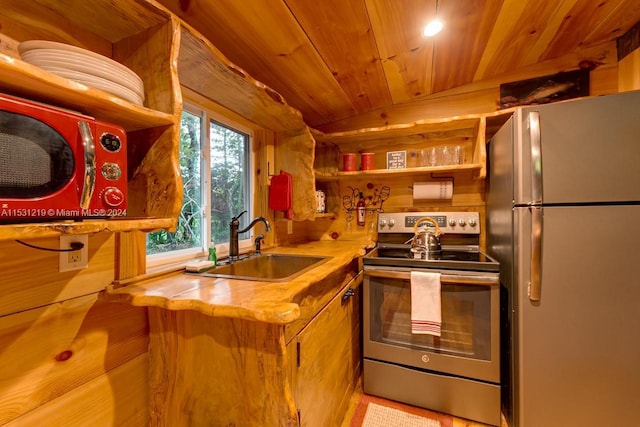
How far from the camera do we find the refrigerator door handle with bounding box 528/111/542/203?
1323 mm

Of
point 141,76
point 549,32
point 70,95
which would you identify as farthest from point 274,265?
point 549,32

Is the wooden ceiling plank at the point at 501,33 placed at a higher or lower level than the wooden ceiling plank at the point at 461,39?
higher

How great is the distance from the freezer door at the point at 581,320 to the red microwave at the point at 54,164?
5.59 feet

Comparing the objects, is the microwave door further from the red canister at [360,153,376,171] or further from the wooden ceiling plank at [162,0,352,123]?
the red canister at [360,153,376,171]

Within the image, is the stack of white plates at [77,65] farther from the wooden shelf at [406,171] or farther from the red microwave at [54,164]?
the wooden shelf at [406,171]

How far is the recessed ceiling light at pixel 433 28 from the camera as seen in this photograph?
1.36 metres

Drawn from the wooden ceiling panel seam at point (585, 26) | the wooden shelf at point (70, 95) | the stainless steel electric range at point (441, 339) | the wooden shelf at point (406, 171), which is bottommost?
the stainless steel electric range at point (441, 339)

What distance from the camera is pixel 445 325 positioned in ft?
5.41

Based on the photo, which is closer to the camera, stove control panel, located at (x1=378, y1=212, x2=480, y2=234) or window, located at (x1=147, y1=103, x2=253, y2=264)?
window, located at (x1=147, y1=103, x2=253, y2=264)

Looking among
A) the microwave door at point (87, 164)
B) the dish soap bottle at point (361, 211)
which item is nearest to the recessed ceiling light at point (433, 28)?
the dish soap bottle at point (361, 211)

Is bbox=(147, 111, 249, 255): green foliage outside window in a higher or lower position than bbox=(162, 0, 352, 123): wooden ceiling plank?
lower

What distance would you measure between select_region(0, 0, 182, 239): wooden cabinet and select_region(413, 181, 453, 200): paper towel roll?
1.80 m

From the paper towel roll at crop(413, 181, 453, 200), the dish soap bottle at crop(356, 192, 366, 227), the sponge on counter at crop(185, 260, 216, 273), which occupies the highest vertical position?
the paper towel roll at crop(413, 181, 453, 200)

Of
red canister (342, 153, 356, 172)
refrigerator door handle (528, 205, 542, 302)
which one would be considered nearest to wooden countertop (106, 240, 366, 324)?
refrigerator door handle (528, 205, 542, 302)
